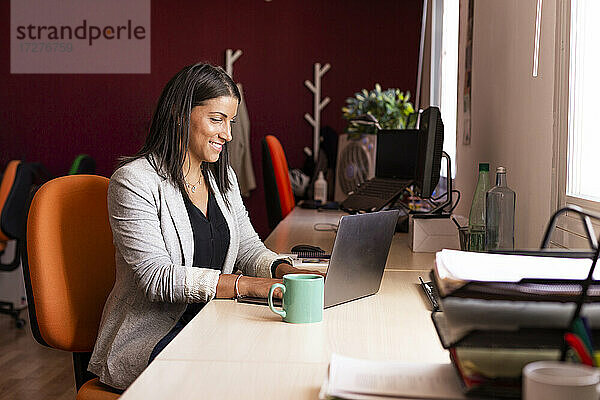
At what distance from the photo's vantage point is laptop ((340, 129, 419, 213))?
2.70 meters

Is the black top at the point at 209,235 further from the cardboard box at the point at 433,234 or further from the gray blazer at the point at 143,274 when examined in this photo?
A: the cardboard box at the point at 433,234

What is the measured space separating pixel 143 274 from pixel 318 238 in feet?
3.71

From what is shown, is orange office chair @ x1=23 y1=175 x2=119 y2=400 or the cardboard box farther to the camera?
the cardboard box

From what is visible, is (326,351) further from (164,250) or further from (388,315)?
(164,250)

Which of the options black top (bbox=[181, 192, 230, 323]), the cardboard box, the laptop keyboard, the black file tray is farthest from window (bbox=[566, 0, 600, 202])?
the laptop keyboard

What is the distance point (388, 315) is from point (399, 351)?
25 cm

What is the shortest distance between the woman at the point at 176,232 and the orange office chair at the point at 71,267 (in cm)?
8

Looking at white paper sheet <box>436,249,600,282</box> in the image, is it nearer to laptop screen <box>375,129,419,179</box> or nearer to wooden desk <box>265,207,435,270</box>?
wooden desk <box>265,207,435,270</box>

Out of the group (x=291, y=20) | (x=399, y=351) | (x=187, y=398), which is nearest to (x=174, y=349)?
(x=187, y=398)

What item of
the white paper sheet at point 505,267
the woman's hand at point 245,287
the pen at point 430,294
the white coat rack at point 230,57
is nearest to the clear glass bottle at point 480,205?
the pen at point 430,294

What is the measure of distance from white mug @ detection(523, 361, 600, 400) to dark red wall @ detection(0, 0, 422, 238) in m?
5.33

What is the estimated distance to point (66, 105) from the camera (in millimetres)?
6074

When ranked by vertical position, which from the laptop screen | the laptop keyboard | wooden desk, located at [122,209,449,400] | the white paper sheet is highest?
the laptop screen

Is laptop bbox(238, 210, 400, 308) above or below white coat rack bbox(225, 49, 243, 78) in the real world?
below
